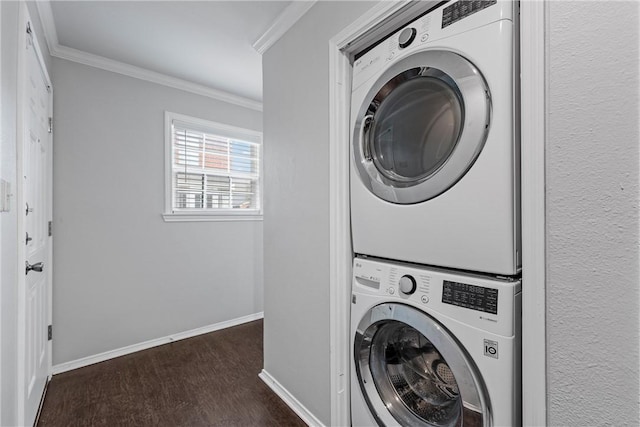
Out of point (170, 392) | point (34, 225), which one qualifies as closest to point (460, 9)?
point (34, 225)

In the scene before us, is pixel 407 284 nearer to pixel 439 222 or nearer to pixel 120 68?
pixel 439 222

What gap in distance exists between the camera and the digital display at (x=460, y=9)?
3.05 feet

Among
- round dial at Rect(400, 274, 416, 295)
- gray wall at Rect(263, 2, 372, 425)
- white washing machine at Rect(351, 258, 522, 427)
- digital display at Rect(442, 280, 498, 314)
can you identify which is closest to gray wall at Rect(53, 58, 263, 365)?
gray wall at Rect(263, 2, 372, 425)

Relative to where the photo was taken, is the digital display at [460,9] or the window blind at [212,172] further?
the window blind at [212,172]

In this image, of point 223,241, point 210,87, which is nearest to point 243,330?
point 223,241

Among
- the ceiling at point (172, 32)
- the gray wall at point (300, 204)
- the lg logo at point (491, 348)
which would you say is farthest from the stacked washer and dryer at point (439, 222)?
the ceiling at point (172, 32)

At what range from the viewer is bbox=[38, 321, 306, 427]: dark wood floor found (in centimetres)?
175

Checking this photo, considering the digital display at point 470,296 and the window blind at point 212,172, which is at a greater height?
the window blind at point 212,172

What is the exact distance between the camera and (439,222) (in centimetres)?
103

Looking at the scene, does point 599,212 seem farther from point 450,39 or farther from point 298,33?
point 298,33

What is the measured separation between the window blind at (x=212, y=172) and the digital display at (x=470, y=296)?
8.60 ft

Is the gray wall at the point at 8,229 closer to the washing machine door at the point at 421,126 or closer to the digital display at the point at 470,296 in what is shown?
the washing machine door at the point at 421,126

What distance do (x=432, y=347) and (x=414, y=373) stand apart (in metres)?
0.18

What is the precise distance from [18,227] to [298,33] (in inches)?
68.5
